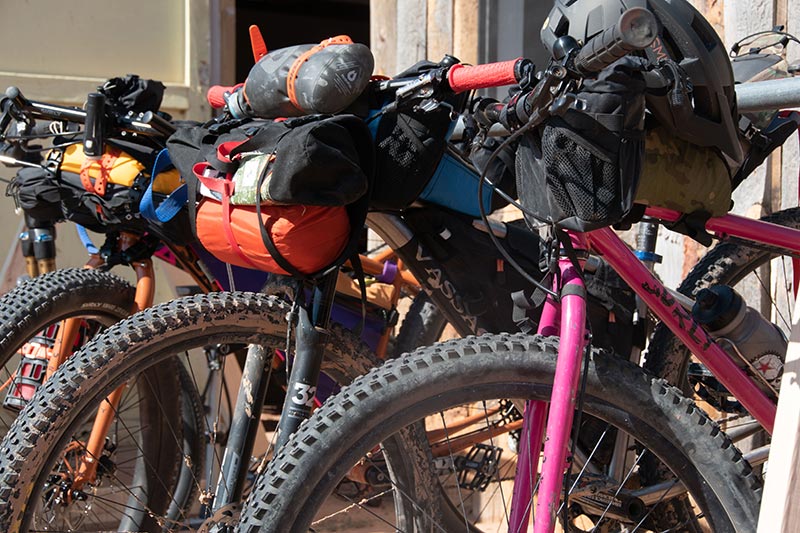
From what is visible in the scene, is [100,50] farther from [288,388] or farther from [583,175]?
[583,175]

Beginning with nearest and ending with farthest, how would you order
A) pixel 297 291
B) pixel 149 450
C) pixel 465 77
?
pixel 465 77, pixel 297 291, pixel 149 450

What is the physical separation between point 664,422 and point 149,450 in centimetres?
173

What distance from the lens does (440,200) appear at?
91.2 inches

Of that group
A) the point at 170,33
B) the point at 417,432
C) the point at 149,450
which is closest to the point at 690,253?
the point at 417,432

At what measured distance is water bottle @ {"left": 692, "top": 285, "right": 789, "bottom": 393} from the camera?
2107 millimetres

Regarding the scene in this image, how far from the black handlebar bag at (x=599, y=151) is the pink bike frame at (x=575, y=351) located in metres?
0.11

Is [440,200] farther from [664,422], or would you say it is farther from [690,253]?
[690,253]

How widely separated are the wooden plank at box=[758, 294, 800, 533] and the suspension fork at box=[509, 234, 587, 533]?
30cm

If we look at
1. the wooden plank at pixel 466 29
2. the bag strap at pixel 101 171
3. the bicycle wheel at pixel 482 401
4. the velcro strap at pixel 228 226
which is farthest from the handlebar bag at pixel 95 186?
the wooden plank at pixel 466 29

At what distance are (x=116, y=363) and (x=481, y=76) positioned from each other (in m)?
0.97

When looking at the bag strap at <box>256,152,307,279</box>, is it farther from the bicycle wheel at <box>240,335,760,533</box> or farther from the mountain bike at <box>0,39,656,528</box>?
the bicycle wheel at <box>240,335,760,533</box>

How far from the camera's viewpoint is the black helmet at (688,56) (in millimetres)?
1806

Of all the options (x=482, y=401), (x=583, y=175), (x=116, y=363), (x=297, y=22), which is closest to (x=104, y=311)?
(x=116, y=363)

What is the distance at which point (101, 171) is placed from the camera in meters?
2.79
